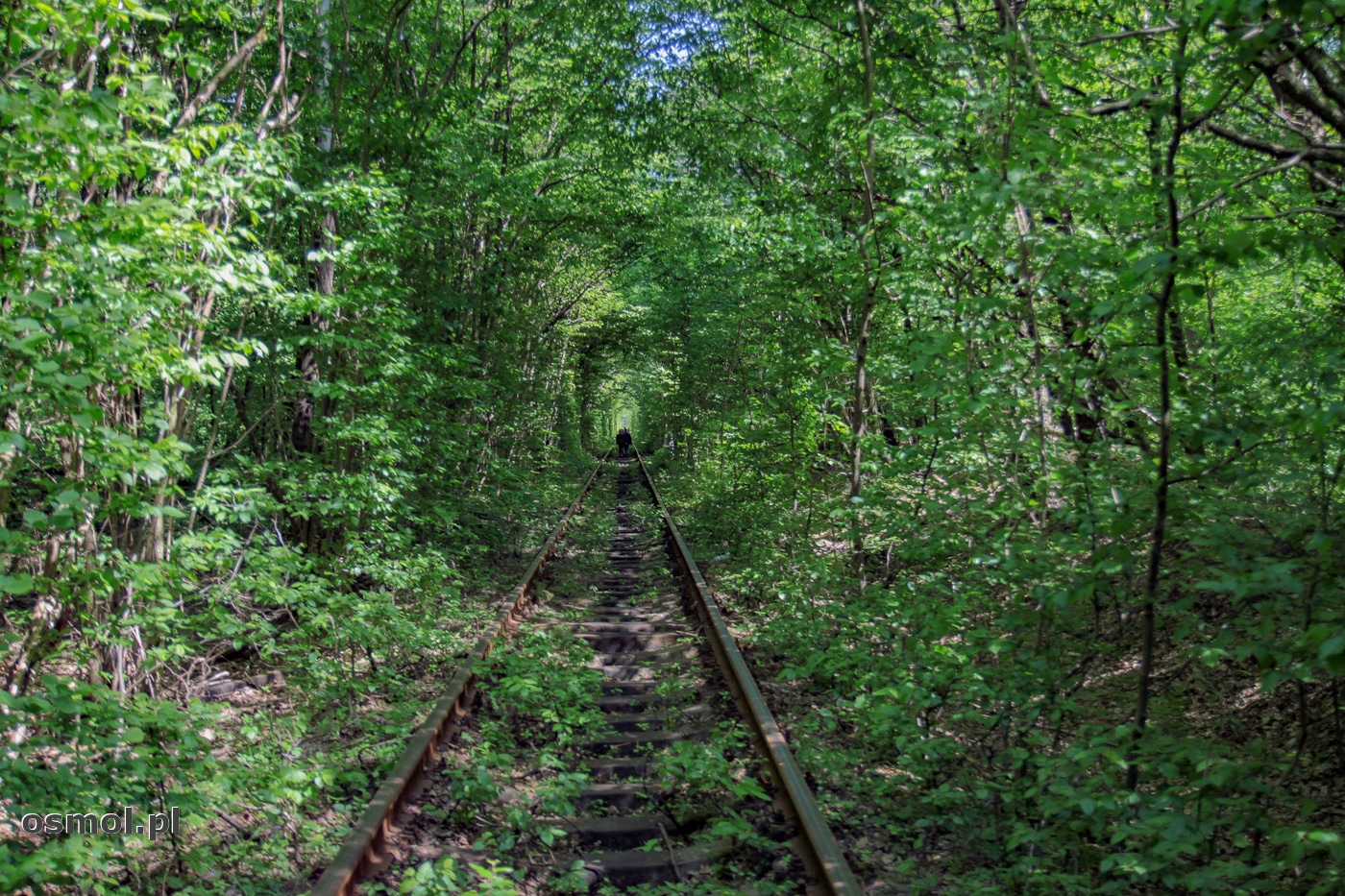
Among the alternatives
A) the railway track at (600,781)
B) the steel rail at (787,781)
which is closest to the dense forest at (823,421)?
the steel rail at (787,781)

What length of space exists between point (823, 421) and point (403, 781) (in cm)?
626

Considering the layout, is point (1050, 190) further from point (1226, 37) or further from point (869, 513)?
point (869, 513)

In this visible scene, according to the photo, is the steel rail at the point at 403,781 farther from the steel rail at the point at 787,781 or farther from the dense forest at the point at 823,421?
the steel rail at the point at 787,781

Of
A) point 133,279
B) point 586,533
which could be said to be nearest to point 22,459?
point 133,279

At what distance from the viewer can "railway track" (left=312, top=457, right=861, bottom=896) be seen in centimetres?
365

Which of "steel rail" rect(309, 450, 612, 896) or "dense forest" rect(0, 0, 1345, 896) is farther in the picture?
"steel rail" rect(309, 450, 612, 896)

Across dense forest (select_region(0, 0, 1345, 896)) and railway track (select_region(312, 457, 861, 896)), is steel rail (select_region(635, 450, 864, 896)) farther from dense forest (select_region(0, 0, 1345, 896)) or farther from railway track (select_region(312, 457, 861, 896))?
dense forest (select_region(0, 0, 1345, 896))

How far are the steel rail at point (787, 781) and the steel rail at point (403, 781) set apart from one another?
1902 millimetres

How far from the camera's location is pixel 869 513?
6.55 meters

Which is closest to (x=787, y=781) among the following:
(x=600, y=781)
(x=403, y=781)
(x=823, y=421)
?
(x=600, y=781)

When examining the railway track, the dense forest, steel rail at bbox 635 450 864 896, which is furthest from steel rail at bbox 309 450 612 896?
steel rail at bbox 635 450 864 896

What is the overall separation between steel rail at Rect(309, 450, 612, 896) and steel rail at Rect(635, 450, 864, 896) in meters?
1.90

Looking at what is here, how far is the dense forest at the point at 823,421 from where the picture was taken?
10.3 feet

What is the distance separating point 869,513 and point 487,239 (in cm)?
856
